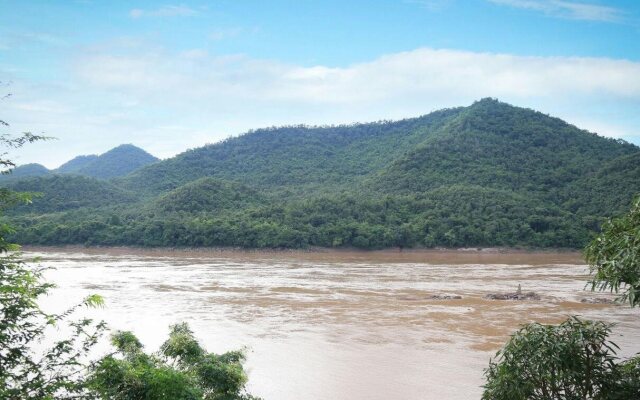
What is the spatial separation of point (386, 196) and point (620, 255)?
61.0 metres

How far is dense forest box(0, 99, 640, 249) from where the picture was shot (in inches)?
2194

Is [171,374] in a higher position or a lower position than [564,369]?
lower

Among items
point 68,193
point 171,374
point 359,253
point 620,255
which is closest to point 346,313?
point 171,374

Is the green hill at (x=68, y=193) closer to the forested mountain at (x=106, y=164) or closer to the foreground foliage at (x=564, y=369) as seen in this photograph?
the forested mountain at (x=106, y=164)

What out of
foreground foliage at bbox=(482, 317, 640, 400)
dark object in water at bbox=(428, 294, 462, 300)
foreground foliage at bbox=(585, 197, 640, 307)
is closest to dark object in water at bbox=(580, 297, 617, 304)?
dark object in water at bbox=(428, 294, 462, 300)

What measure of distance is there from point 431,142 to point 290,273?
53156mm

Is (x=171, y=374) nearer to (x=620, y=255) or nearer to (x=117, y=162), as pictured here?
(x=620, y=255)

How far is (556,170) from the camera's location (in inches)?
2852

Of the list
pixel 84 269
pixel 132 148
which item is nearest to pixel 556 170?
pixel 84 269

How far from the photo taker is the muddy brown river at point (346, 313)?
532 inches

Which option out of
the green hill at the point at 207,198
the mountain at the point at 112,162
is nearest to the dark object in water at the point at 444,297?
the green hill at the point at 207,198

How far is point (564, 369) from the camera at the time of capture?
17.2ft

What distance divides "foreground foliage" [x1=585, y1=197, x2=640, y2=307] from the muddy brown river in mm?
7515

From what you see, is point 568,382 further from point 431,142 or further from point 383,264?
point 431,142
